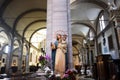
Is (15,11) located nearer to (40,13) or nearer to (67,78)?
(40,13)

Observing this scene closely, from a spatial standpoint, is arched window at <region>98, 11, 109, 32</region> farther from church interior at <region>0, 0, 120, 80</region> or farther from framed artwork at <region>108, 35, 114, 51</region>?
framed artwork at <region>108, 35, 114, 51</region>

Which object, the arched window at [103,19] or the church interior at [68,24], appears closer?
the church interior at [68,24]

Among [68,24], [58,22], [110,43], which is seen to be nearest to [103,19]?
[110,43]

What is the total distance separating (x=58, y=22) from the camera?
5344 millimetres

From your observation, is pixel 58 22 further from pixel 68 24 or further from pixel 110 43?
pixel 110 43

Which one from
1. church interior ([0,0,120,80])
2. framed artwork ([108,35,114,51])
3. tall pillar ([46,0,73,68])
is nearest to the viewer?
tall pillar ([46,0,73,68])

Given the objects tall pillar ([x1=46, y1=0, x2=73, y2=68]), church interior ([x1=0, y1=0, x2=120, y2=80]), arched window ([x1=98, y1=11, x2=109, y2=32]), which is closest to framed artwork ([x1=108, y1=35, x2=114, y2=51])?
church interior ([x1=0, y1=0, x2=120, y2=80])

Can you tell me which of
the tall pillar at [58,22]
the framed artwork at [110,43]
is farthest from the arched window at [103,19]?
the tall pillar at [58,22]

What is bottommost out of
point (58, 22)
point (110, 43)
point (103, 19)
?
point (110, 43)

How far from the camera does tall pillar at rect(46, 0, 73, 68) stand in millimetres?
5203

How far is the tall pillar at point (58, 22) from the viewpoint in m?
5.20

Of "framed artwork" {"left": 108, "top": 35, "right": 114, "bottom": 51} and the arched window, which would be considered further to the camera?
the arched window

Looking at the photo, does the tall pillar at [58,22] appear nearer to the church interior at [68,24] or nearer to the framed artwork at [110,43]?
the church interior at [68,24]

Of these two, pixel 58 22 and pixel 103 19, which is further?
pixel 103 19
